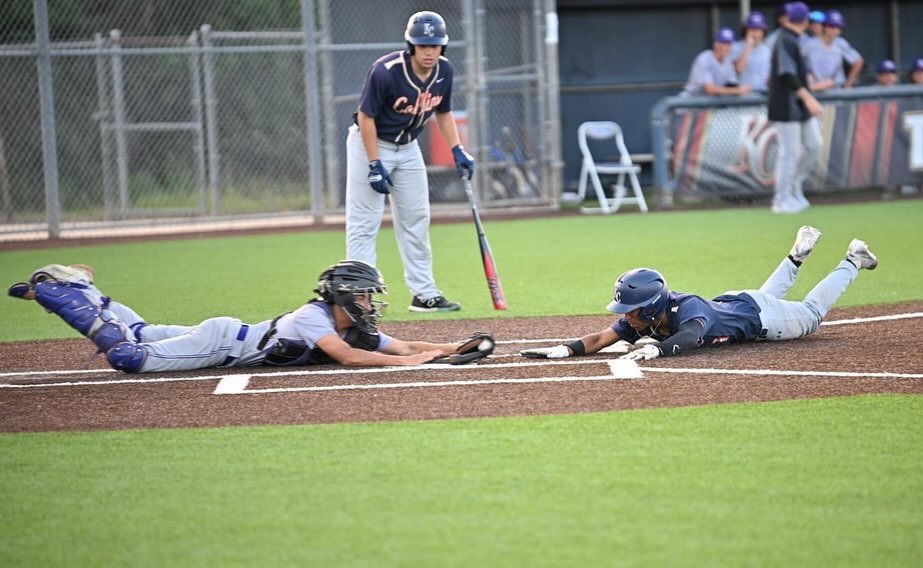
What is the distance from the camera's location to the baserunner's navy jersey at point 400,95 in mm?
9664

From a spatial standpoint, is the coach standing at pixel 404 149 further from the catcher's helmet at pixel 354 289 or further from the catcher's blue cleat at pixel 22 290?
the catcher's blue cleat at pixel 22 290

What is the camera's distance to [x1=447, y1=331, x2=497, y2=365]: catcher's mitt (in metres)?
7.35

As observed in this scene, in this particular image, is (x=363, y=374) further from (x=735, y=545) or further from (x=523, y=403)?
(x=735, y=545)

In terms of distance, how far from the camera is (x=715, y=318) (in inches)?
305

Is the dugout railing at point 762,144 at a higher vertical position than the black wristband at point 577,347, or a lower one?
higher

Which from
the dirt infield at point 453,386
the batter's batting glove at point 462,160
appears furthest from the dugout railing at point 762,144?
the dirt infield at point 453,386

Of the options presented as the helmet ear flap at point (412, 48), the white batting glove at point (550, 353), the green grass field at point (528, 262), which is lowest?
the green grass field at point (528, 262)

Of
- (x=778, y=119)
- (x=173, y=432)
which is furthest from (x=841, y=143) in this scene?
(x=173, y=432)

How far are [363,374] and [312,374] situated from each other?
0.31m

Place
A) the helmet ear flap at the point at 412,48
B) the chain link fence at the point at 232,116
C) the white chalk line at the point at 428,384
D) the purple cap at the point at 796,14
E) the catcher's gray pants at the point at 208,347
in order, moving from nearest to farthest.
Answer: the white chalk line at the point at 428,384
the catcher's gray pants at the point at 208,347
the helmet ear flap at the point at 412,48
the purple cap at the point at 796,14
the chain link fence at the point at 232,116

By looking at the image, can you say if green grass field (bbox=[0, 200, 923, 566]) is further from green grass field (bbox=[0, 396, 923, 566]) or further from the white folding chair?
the white folding chair

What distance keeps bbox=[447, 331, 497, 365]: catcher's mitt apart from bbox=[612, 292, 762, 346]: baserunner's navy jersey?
0.82m

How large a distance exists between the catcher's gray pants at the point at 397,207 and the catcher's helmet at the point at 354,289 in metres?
2.46

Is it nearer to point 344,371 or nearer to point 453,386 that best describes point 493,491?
point 453,386
